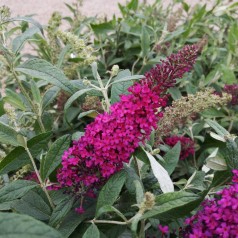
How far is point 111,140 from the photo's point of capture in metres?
0.88

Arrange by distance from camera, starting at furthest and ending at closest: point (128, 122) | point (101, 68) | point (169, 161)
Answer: point (101, 68), point (169, 161), point (128, 122)

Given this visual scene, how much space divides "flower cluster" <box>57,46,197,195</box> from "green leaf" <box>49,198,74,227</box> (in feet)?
0.12

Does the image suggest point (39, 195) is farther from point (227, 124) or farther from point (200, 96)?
point (227, 124)

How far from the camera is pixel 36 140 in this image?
1.02 m

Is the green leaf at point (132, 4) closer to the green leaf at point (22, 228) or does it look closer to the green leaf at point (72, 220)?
the green leaf at point (72, 220)

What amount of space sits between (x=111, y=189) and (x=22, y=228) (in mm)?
331

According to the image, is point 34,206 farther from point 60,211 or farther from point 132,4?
point 132,4

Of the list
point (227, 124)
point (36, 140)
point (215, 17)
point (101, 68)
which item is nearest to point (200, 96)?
point (36, 140)

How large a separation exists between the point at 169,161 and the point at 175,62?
0.31 meters

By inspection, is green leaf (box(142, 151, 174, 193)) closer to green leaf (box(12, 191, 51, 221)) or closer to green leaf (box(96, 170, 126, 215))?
green leaf (box(96, 170, 126, 215))

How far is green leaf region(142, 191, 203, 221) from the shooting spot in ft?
2.67

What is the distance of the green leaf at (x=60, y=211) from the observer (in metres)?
0.94

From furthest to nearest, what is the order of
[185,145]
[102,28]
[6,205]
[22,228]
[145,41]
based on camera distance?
[102,28] → [145,41] → [185,145] → [6,205] → [22,228]

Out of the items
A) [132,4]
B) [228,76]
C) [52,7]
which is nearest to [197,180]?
[228,76]
